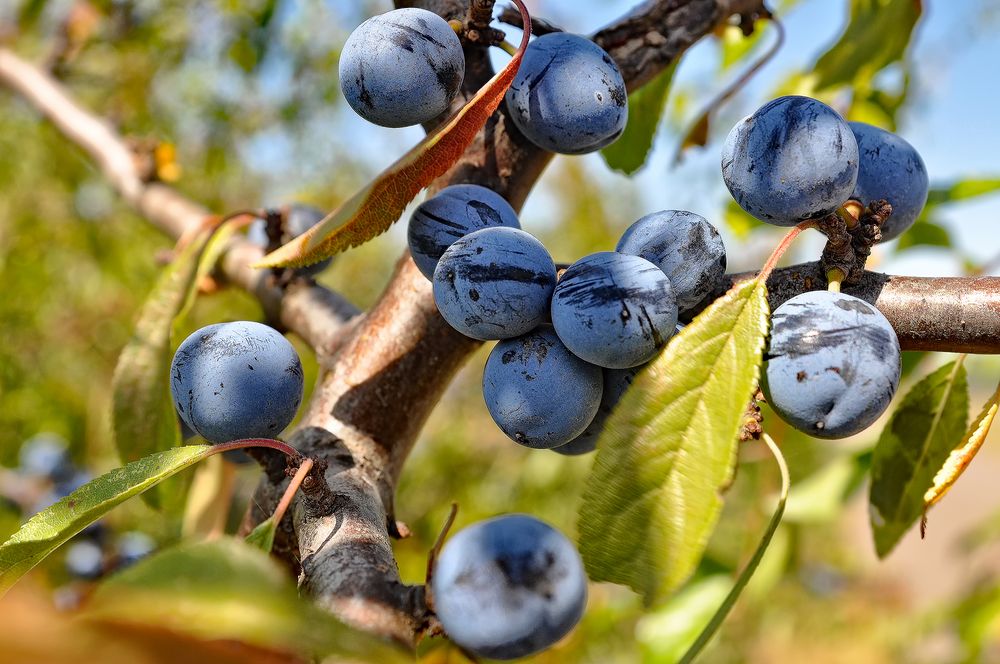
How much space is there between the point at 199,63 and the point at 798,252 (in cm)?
237

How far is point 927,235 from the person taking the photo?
4.50ft

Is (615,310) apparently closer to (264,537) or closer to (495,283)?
(495,283)

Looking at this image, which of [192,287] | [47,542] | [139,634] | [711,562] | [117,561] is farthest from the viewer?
[711,562]

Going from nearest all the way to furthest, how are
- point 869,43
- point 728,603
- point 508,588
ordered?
1. point 508,588
2. point 728,603
3. point 869,43

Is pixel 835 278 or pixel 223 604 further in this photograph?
pixel 835 278

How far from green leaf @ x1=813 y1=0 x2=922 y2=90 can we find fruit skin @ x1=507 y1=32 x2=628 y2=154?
24.0 inches

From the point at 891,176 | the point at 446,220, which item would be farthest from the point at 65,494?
the point at 891,176

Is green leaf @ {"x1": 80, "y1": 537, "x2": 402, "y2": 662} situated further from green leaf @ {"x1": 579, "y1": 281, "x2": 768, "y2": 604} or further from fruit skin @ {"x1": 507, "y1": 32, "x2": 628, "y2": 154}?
fruit skin @ {"x1": 507, "y1": 32, "x2": 628, "y2": 154}

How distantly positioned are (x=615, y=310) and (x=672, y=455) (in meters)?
0.10

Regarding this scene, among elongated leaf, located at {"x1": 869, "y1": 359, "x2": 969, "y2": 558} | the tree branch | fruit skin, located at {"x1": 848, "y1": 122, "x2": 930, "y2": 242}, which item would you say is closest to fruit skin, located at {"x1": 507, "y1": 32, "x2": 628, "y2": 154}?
fruit skin, located at {"x1": 848, "y1": 122, "x2": 930, "y2": 242}

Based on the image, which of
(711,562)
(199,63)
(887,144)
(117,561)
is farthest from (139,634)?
(199,63)

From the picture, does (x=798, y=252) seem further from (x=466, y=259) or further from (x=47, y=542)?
(x=47, y=542)

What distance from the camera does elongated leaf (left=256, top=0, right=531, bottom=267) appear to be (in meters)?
0.54

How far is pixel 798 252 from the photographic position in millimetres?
2975
